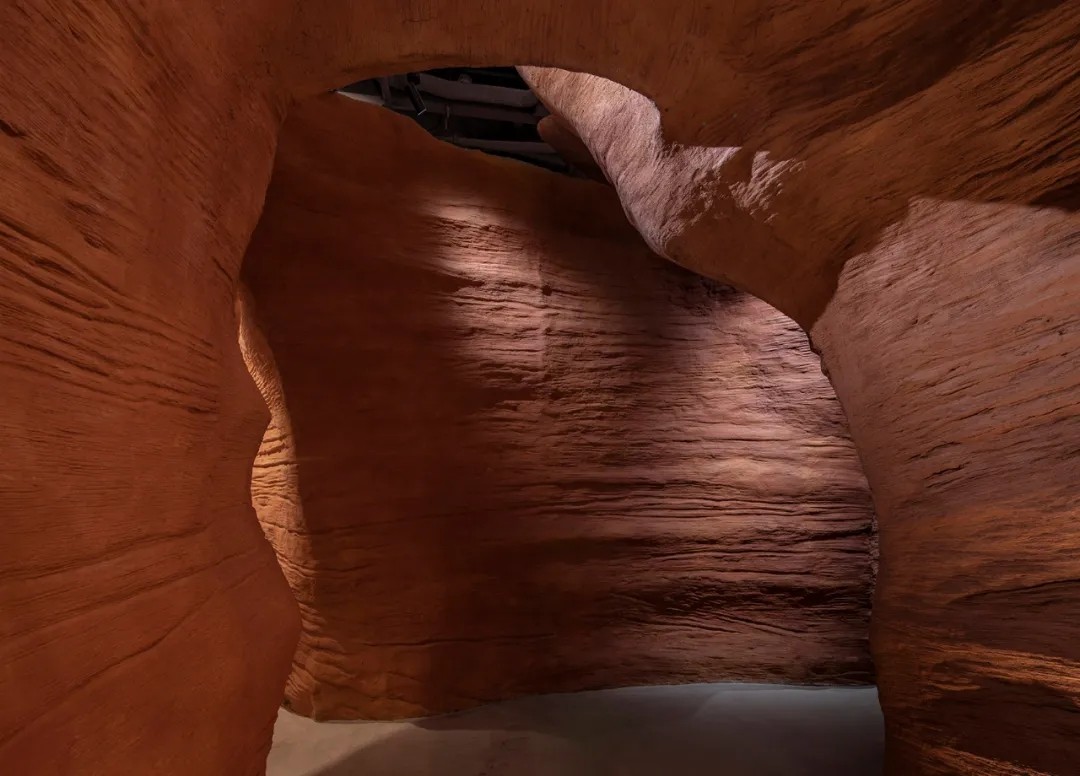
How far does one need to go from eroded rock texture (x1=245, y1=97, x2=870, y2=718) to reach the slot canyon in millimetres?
31

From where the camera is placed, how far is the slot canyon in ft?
4.96

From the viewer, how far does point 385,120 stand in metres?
4.78

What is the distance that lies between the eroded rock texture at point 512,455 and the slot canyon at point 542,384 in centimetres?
3

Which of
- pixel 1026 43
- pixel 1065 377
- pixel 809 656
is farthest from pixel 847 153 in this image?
pixel 809 656

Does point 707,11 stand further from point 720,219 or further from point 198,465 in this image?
point 198,465

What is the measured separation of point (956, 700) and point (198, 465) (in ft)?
10.3

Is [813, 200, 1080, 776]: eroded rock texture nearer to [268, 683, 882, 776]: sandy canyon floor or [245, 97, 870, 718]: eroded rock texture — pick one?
[268, 683, 882, 776]: sandy canyon floor

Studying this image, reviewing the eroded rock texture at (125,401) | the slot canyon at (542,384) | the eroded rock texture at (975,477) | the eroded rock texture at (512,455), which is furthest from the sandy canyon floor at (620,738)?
the eroded rock texture at (125,401)

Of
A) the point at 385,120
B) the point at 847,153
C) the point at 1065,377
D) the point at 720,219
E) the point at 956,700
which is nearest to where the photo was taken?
the point at 1065,377

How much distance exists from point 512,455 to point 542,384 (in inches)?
25.6

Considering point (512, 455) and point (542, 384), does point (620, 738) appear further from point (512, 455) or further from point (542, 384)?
point (542, 384)

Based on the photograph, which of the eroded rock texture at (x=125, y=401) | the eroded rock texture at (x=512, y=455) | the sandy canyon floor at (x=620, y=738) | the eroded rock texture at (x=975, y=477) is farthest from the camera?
the eroded rock texture at (x=512, y=455)

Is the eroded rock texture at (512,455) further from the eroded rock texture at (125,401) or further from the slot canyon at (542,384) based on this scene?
the eroded rock texture at (125,401)

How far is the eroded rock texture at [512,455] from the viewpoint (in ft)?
14.4
